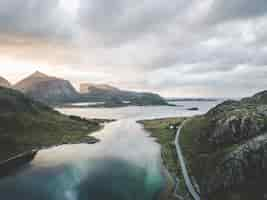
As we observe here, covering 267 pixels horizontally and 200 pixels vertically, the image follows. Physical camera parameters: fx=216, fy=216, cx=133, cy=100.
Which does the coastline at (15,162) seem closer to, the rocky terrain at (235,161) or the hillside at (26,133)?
the hillside at (26,133)

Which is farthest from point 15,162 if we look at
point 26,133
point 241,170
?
point 241,170

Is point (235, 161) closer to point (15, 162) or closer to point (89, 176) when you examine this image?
point (89, 176)

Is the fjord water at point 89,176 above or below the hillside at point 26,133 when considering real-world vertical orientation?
below

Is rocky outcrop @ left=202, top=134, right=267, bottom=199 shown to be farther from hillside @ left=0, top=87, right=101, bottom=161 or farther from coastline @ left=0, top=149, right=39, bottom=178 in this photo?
hillside @ left=0, top=87, right=101, bottom=161

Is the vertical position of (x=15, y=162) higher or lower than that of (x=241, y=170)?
lower

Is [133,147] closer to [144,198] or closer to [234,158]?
[144,198]

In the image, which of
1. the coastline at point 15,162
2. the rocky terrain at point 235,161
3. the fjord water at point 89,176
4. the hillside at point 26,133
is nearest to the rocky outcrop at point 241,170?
the rocky terrain at point 235,161

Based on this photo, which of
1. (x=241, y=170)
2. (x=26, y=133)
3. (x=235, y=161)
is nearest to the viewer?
(x=241, y=170)

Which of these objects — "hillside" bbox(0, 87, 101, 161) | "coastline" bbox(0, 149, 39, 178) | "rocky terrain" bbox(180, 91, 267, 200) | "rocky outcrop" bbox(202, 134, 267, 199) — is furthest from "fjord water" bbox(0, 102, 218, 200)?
"rocky outcrop" bbox(202, 134, 267, 199)

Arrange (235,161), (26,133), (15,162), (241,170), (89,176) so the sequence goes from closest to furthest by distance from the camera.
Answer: (241,170), (235,161), (89,176), (15,162), (26,133)
